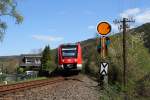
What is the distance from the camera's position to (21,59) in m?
156

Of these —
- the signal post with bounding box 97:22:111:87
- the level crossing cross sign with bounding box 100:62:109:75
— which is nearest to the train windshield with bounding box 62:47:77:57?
the signal post with bounding box 97:22:111:87

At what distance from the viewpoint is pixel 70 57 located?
1859 inches

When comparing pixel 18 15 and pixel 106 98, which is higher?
pixel 18 15

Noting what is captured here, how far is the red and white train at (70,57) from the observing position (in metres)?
47.2

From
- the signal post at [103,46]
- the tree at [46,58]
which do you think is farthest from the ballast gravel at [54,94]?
the tree at [46,58]

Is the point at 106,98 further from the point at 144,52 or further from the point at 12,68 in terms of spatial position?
the point at 12,68

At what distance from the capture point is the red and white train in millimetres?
47156

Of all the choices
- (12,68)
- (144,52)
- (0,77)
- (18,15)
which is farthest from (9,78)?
(12,68)

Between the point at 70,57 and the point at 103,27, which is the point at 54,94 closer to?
the point at 103,27

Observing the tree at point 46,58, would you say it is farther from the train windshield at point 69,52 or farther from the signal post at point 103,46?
the signal post at point 103,46

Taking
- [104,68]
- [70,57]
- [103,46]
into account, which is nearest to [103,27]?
[103,46]

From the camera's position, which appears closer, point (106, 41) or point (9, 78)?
point (106, 41)

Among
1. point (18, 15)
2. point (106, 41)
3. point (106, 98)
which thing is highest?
point (18, 15)

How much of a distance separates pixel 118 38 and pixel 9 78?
20.2 m
